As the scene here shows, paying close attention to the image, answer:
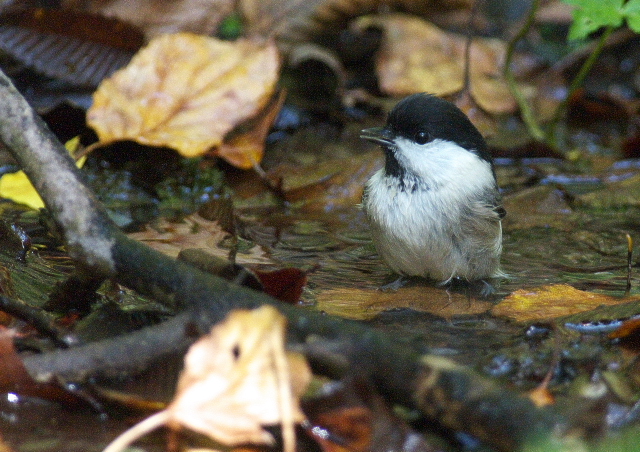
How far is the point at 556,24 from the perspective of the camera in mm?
7270

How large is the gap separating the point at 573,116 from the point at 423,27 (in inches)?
59.9

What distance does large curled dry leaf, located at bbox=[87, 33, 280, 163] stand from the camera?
4.02 metres

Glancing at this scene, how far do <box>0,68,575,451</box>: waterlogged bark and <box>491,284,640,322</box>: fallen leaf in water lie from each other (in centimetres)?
97

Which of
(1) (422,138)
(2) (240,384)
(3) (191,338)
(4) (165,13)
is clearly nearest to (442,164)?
(1) (422,138)

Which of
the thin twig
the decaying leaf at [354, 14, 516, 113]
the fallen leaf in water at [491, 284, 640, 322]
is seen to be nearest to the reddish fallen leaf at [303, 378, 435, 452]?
the thin twig

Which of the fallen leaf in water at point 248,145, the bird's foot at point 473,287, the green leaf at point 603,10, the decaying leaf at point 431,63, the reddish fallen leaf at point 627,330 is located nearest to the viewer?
the reddish fallen leaf at point 627,330

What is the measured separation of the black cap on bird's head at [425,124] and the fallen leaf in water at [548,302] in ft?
3.03

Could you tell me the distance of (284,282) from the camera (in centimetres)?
232

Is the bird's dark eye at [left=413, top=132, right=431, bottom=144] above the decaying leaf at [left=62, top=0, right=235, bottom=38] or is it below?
below

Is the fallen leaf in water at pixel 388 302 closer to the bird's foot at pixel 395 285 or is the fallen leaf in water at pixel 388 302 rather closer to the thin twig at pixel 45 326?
the bird's foot at pixel 395 285

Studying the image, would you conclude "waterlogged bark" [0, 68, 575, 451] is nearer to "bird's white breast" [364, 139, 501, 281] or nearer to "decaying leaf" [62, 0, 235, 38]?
"bird's white breast" [364, 139, 501, 281]

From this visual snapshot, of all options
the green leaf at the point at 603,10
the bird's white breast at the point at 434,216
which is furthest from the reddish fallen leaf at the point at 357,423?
the green leaf at the point at 603,10

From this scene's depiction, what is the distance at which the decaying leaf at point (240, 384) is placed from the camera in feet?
5.74

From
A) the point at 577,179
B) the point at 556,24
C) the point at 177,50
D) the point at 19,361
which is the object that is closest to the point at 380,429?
the point at 19,361
